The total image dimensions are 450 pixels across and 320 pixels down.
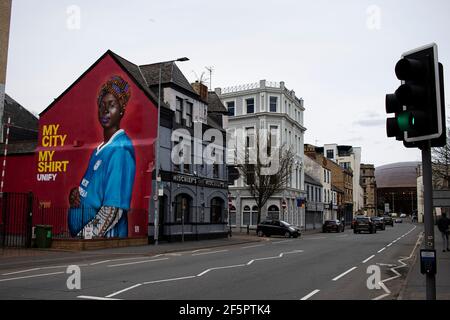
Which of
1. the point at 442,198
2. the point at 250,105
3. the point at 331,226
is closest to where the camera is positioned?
the point at 442,198

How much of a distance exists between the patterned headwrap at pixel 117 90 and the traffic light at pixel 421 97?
25671 mm

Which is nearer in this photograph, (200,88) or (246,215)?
(200,88)

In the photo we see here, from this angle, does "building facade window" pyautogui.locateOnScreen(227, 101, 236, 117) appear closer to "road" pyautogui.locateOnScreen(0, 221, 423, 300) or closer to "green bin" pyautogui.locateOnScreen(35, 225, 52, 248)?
"green bin" pyautogui.locateOnScreen(35, 225, 52, 248)

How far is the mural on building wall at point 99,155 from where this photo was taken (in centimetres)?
2827

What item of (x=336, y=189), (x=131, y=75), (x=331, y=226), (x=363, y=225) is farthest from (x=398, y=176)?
(x=131, y=75)

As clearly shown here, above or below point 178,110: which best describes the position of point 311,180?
below

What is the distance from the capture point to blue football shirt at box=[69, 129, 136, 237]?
28.6 metres

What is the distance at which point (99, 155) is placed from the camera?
97.5 feet

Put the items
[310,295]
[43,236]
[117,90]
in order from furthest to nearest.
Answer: [117,90], [43,236], [310,295]

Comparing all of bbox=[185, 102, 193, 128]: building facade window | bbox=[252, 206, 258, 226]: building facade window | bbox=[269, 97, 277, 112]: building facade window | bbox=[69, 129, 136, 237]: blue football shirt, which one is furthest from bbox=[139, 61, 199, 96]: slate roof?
bbox=[252, 206, 258, 226]: building facade window

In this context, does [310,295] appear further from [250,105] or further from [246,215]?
[250,105]

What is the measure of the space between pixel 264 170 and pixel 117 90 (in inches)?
689

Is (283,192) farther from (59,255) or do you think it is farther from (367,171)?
(367,171)

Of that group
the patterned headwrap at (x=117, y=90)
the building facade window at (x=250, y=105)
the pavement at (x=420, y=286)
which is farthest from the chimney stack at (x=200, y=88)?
the pavement at (x=420, y=286)
